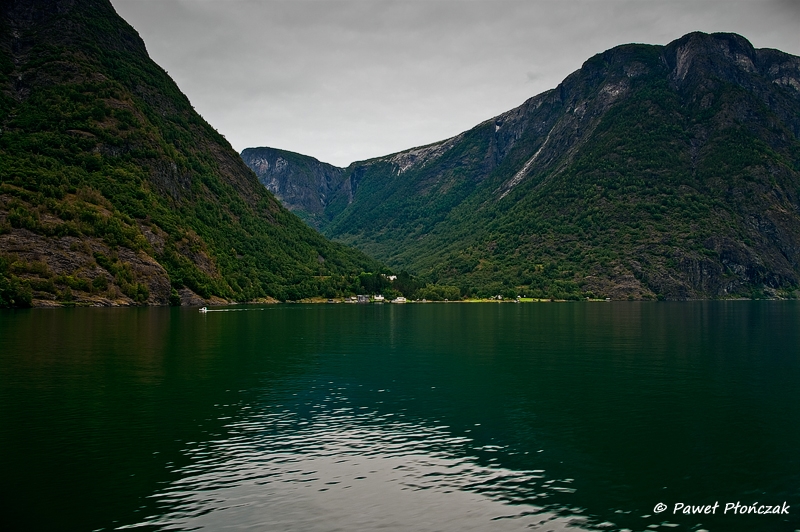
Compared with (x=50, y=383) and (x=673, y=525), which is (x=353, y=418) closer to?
(x=673, y=525)

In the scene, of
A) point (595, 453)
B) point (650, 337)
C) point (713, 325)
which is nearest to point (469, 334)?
point (650, 337)

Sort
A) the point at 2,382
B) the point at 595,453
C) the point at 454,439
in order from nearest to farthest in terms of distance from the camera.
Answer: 1. the point at 595,453
2. the point at 454,439
3. the point at 2,382

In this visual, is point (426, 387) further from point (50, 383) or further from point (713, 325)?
point (713, 325)

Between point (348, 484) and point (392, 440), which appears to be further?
point (392, 440)

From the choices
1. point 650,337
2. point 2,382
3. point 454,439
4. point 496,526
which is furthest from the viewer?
point 650,337

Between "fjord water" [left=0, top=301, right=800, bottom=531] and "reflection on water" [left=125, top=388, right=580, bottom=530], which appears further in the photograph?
"fjord water" [left=0, top=301, right=800, bottom=531]

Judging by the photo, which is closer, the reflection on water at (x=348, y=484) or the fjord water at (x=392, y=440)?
the reflection on water at (x=348, y=484)

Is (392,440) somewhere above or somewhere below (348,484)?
above

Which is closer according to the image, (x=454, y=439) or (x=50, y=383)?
(x=454, y=439)
